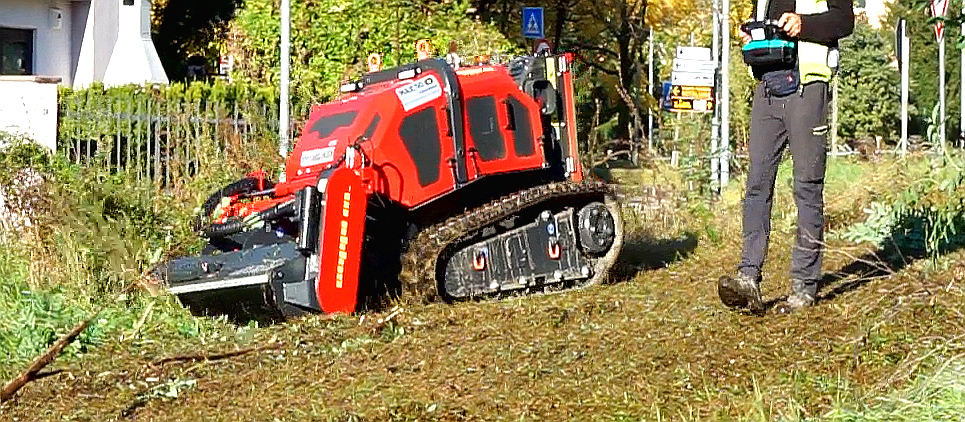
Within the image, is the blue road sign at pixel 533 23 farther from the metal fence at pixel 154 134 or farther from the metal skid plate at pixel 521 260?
the metal skid plate at pixel 521 260

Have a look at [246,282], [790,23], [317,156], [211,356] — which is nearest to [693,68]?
[317,156]

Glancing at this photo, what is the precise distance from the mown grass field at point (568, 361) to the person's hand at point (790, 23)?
1.26 m

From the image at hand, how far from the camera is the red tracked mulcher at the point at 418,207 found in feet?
29.9

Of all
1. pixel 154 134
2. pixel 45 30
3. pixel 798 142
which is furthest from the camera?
pixel 45 30

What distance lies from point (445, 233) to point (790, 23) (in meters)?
2.99

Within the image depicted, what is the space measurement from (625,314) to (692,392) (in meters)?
2.37

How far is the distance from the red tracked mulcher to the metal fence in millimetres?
3069

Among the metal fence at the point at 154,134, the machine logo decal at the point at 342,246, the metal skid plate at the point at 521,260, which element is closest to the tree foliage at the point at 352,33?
Result: the metal fence at the point at 154,134

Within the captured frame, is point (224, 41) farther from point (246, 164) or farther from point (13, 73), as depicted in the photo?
point (246, 164)

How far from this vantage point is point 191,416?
6652mm

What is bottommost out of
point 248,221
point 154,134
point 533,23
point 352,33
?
point 248,221

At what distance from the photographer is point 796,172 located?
26.5 feet

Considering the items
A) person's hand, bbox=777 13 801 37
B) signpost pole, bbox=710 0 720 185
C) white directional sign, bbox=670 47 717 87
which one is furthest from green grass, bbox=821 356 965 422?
white directional sign, bbox=670 47 717 87

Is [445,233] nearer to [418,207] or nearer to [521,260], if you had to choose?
[418,207]
